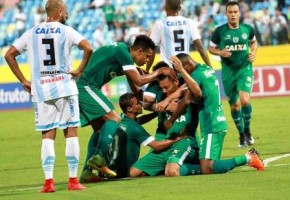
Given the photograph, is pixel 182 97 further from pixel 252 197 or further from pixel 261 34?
pixel 261 34

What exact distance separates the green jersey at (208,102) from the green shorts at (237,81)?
4.39 meters

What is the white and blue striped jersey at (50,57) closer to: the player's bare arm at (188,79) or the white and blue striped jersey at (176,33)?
the player's bare arm at (188,79)

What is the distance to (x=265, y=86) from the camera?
2738cm

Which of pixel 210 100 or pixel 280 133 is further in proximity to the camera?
pixel 280 133

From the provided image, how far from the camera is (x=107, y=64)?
1278cm

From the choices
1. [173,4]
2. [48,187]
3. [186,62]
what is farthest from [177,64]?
[173,4]

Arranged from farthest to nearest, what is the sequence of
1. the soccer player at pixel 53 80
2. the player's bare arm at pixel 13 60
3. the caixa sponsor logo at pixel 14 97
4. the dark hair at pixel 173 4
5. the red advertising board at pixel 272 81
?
the caixa sponsor logo at pixel 14 97 < the red advertising board at pixel 272 81 < the dark hair at pixel 173 4 < the player's bare arm at pixel 13 60 < the soccer player at pixel 53 80

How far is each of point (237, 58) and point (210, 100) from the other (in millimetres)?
4794

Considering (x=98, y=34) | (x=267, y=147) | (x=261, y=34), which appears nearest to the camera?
(x=267, y=147)

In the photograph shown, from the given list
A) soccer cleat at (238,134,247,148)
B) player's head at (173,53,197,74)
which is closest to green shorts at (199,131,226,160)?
player's head at (173,53,197,74)

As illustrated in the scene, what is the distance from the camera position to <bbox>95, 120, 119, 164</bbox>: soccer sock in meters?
12.5

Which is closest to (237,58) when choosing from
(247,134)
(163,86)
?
(247,134)

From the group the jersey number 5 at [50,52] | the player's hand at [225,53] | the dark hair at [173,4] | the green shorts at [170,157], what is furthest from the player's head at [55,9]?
the player's hand at [225,53]

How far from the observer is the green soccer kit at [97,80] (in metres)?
12.7
